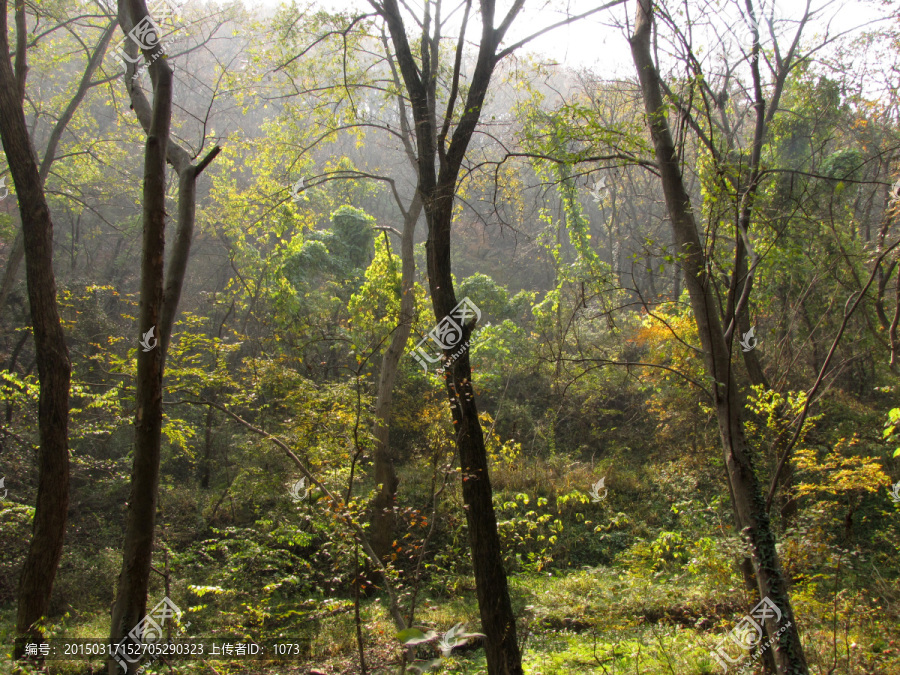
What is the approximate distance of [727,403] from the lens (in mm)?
2877

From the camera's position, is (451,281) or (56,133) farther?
(56,133)

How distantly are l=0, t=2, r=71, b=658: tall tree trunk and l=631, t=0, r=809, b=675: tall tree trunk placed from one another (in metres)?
4.75

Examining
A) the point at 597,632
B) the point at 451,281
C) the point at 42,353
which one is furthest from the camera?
the point at 597,632

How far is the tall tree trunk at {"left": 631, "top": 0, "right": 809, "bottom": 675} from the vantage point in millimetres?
2621

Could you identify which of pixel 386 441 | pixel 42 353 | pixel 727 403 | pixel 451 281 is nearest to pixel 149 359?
pixel 42 353

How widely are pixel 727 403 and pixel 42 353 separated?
5.14m

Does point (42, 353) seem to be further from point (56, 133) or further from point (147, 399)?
point (56, 133)

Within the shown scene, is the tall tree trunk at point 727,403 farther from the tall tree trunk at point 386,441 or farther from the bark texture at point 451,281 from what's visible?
the tall tree trunk at point 386,441

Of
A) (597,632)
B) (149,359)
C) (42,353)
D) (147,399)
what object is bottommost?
(597,632)

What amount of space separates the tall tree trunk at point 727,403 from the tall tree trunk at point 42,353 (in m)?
4.75

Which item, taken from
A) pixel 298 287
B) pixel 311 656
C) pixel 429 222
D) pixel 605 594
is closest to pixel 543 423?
pixel 605 594

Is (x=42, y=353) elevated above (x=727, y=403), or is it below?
above

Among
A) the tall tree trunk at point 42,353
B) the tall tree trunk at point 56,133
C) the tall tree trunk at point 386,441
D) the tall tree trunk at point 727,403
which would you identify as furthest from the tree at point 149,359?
the tall tree trunk at point 56,133

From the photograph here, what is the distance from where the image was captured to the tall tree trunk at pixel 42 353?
4008 millimetres
